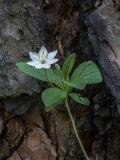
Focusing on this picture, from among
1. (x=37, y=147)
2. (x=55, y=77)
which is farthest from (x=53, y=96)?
(x=37, y=147)

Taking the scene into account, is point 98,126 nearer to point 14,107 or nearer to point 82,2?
point 14,107

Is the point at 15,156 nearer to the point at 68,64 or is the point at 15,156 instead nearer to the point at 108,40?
the point at 68,64

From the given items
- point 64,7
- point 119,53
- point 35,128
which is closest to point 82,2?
point 64,7

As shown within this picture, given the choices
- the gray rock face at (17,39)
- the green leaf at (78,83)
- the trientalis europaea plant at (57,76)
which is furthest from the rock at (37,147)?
the green leaf at (78,83)

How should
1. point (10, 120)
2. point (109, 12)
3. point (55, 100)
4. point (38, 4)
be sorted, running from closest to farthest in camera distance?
1. point (55, 100)
2. point (109, 12)
3. point (38, 4)
4. point (10, 120)

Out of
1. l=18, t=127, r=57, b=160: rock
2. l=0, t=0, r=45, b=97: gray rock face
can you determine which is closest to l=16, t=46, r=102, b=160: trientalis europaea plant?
l=0, t=0, r=45, b=97: gray rock face

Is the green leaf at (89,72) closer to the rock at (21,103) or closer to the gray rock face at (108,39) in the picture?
the gray rock face at (108,39)
